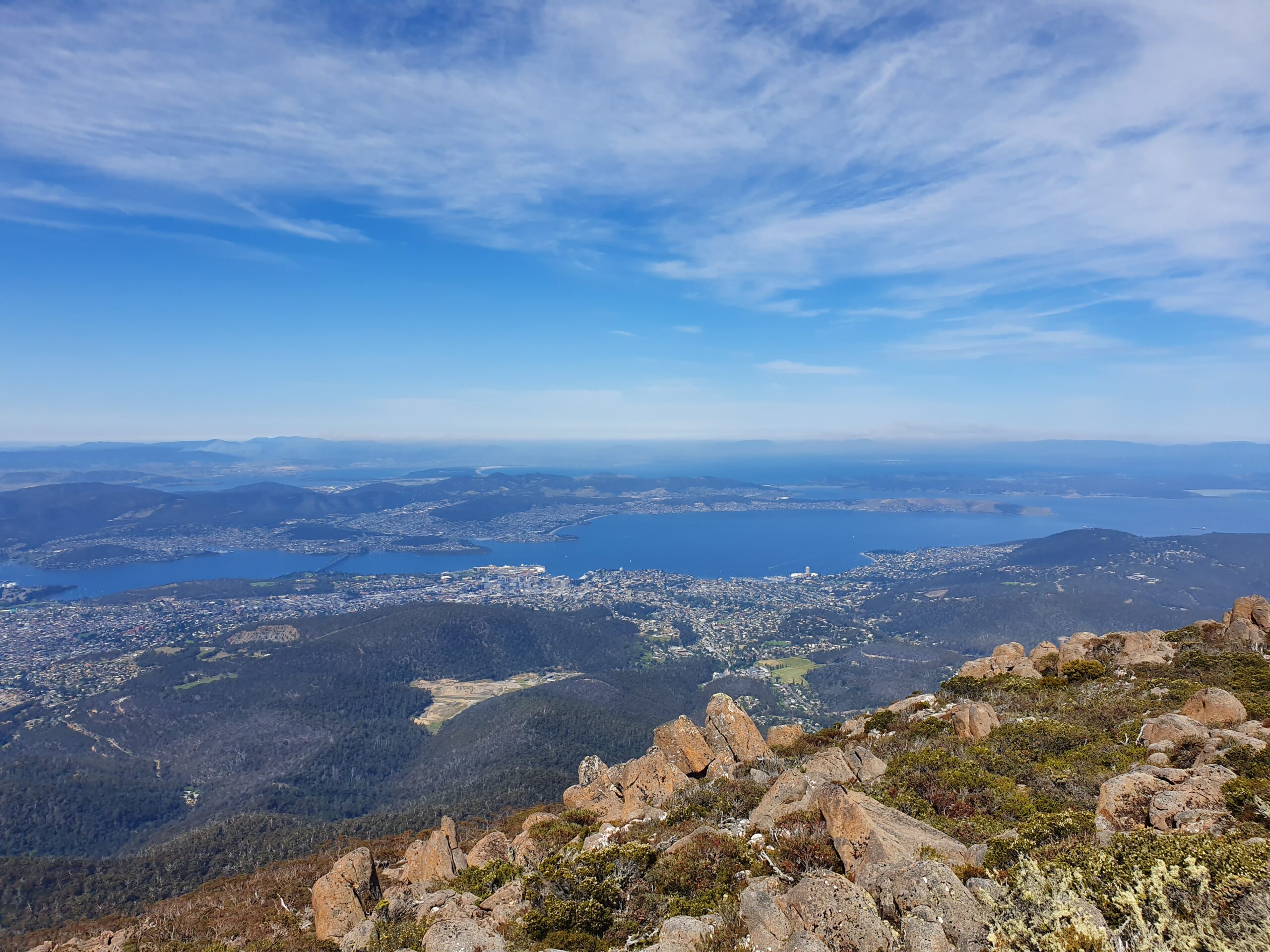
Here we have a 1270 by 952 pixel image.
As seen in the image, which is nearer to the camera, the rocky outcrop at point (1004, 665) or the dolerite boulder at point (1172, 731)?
the dolerite boulder at point (1172, 731)

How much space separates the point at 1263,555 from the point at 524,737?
15927cm

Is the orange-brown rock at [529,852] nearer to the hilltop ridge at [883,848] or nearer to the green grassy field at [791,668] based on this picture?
the hilltop ridge at [883,848]

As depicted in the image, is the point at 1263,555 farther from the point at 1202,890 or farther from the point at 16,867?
the point at 16,867

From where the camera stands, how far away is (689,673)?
8975cm

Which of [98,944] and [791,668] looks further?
[791,668]

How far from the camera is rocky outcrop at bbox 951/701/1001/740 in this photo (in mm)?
17438

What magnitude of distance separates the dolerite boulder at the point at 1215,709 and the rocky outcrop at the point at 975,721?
4517 millimetres

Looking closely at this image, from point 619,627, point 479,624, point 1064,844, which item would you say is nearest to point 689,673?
point 619,627

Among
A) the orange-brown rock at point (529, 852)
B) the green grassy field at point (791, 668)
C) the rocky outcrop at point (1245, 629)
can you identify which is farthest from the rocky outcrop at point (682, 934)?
the green grassy field at point (791, 668)

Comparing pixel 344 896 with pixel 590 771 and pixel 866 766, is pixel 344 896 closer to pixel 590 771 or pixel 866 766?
pixel 590 771

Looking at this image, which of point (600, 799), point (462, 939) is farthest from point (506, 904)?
point (600, 799)

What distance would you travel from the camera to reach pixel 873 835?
928 centimetres

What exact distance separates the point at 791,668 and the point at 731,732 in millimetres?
67038

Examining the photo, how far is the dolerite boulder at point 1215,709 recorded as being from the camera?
14047 mm
